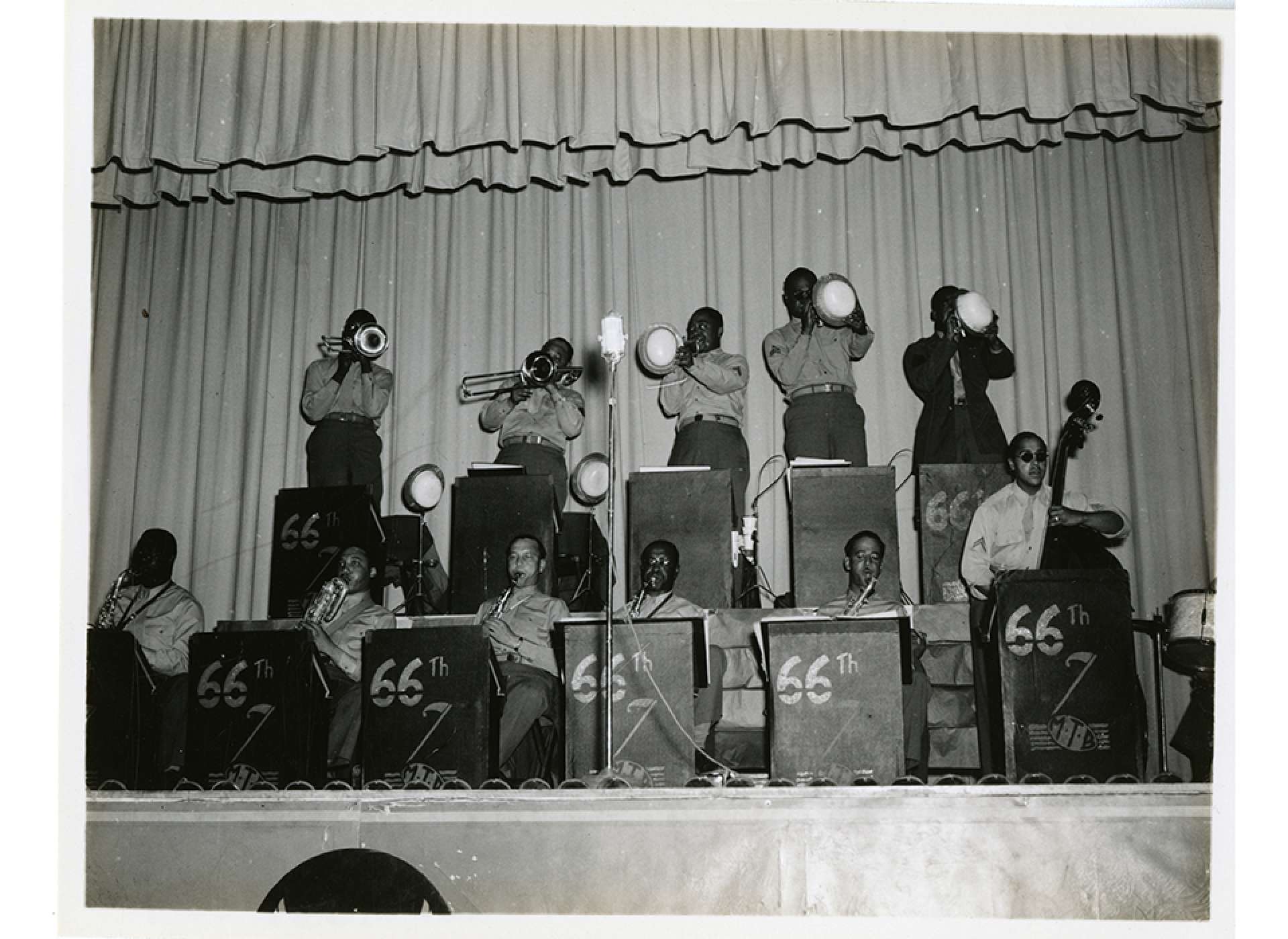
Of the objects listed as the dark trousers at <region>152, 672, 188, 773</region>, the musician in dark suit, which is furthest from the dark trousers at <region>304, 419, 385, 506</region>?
the musician in dark suit

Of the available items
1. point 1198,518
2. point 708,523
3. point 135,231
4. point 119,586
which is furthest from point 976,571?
point 135,231

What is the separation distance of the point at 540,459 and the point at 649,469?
1.19 metres

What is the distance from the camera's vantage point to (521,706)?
5941 mm

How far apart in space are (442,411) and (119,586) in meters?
2.68

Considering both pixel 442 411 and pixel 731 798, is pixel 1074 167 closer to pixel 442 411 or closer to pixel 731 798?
pixel 442 411

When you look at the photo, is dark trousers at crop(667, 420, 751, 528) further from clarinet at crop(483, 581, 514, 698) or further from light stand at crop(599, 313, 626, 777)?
light stand at crop(599, 313, 626, 777)

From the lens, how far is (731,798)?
4.38 meters

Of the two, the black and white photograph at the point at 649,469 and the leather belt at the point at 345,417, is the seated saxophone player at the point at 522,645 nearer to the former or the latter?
the black and white photograph at the point at 649,469

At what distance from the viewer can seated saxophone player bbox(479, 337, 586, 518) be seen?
8.03 metres

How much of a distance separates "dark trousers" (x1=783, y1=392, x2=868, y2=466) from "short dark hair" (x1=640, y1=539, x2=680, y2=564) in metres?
1.64

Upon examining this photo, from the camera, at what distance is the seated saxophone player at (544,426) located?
26.3 ft

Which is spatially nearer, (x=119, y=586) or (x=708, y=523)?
(x=708, y=523)

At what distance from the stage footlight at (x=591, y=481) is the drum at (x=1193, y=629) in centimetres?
340

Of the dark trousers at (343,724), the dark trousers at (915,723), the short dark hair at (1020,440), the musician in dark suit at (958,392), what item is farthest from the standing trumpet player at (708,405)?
the dark trousers at (343,724)
